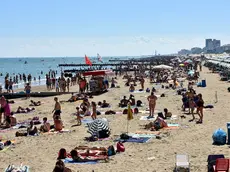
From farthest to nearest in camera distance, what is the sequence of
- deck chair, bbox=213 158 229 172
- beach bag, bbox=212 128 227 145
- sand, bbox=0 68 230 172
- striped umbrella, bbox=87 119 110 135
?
striped umbrella, bbox=87 119 110 135, beach bag, bbox=212 128 227 145, sand, bbox=0 68 230 172, deck chair, bbox=213 158 229 172

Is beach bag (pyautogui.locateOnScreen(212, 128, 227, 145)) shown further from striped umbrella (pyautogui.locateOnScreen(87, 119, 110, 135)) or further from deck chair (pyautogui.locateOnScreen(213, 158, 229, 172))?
striped umbrella (pyautogui.locateOnScreen(87, 119, 110, 135))

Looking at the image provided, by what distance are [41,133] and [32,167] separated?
434 centimetres

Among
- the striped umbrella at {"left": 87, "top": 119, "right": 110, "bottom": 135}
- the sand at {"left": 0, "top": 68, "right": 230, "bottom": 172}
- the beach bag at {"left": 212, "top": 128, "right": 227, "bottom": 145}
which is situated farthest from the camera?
the striped umbrella at {"left": 87, "top": 119, "right": 110, "bottom": 135}

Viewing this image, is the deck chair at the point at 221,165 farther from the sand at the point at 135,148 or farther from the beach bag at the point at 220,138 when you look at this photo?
the beach bag at the point at 220,138

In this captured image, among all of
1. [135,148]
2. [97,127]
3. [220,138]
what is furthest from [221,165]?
[97,127]

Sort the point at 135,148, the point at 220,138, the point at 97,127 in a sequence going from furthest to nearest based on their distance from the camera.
Answer: the point at 97,127
the point at 135,148
the point at 220,138

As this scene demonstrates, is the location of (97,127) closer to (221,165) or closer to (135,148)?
(135,148)

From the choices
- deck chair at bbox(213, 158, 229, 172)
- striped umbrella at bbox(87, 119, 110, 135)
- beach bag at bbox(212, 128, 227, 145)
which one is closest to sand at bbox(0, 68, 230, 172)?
beach bag at bbox(212, 128, 227, 145)

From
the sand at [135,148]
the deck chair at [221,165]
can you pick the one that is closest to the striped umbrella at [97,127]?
the sand at [135,148]

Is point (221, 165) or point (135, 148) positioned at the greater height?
point (221, 165)

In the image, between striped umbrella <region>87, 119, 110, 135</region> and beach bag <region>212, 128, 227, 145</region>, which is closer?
beach bag <region>212, 128, 227, 145</region>

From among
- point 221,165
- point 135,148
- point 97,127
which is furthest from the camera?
point 97,127

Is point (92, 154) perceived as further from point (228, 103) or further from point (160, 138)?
point (228, 103)

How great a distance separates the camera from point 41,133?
14.1 metres
